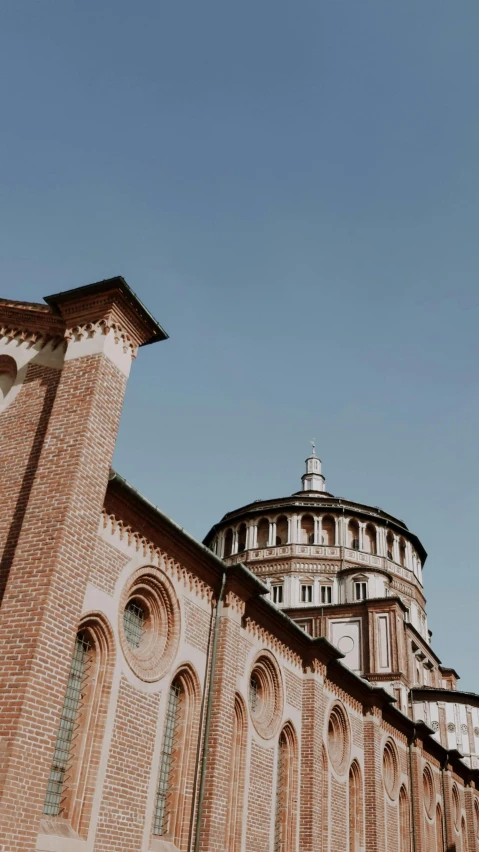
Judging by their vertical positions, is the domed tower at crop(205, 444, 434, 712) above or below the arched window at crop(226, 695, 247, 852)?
above

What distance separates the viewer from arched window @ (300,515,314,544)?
4584cm

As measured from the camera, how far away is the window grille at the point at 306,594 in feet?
140

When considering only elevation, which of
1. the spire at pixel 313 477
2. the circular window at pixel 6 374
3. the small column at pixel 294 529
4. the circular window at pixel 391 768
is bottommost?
the circular window at pixel 391 768

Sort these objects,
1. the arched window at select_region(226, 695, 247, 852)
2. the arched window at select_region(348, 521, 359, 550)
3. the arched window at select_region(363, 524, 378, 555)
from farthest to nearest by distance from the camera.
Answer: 1. the arched window at select_region(363, 524, 378, 555)
2. the arched window at select_region(348, 521, 359, 550)
3. the arched window at select_region(226, 695, 247, 852)

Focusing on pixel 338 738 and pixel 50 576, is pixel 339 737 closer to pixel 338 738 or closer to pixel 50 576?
pixel 338 738

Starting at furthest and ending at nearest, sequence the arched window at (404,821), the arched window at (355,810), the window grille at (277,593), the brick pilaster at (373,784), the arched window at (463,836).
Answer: the window grille at (277,593), the arched window at (463,836), the arched window at (404,821), the brick pilaster at (373,784), the arched window at (355,810)

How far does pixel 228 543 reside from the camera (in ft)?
159

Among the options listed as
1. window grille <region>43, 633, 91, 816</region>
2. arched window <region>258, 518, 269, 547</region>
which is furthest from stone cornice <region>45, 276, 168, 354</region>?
arched window <region>258, 518, 269, 547</region>

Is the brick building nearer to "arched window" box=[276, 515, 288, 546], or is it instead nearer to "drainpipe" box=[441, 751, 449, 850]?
"drainpipe" box=[441, 751, 449, 850]

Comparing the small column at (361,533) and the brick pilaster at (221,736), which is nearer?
the brick pilaster at (221,736)

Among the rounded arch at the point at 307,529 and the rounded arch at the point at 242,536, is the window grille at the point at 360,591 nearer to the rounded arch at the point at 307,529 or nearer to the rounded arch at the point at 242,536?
the rounded arch at the point at 307,529

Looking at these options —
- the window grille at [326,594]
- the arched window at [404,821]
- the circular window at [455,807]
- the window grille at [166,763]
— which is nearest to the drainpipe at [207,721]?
the window grille at [166,763]

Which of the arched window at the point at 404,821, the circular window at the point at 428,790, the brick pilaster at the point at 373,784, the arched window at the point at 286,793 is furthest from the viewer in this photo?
the circular window at the point at 428,790

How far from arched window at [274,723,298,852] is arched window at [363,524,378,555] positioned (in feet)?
96.9
